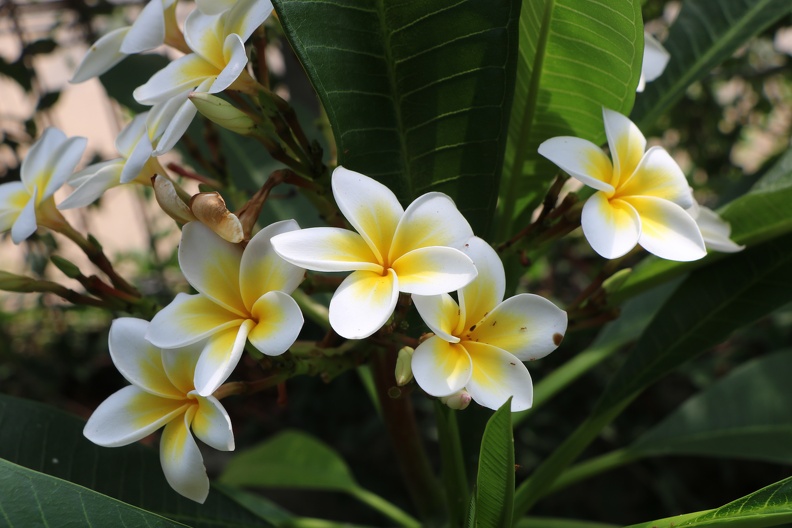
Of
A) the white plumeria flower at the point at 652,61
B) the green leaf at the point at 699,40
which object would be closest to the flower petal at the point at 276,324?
the white plumeria flower at the point at 652,61

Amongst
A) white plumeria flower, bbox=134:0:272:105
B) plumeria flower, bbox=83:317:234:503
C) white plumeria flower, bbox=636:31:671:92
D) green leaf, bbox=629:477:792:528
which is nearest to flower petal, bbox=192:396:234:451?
plumeria flower, bbox=83:317:234:503

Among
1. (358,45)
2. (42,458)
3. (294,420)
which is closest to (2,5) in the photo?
(294,420)

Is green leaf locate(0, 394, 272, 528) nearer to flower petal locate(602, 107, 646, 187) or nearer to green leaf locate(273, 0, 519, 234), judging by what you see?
green leaf locate(273, 0, 519, 234)

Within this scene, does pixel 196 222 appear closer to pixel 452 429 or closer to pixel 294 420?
pixel 452 429

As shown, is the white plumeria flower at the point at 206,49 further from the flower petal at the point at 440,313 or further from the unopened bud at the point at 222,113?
the flower petal at the point at 440,313

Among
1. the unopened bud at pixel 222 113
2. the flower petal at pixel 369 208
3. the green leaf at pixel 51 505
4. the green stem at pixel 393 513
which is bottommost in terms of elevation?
the green stem at pixel 393 513

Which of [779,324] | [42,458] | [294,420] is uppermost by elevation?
[42,458]

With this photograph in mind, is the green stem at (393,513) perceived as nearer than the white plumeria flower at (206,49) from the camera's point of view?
No
